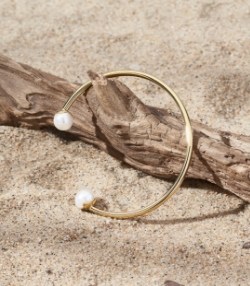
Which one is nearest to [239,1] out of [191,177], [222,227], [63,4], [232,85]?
[232,85]

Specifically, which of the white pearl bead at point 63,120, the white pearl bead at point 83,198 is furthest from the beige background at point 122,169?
the white pearl bead at point 63,120

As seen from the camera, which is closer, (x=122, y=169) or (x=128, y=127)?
(x=128, y=127)

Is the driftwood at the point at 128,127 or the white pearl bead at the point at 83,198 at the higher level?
the driftwood at the point at 128,127

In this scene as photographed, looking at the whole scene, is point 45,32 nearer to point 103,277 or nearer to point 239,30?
point 239,30

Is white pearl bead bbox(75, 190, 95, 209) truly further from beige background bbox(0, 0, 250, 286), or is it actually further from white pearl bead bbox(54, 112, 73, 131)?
white pearl bead bbox(54, 112, 73, 131)

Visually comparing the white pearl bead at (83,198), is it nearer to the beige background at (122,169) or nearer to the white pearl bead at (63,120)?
the beige background at (122,169)

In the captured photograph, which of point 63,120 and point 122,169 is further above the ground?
point 63,120

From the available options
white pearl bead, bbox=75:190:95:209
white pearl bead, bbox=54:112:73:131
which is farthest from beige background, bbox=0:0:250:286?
Answer: white pearl bead, bbox=54:112:73:131
